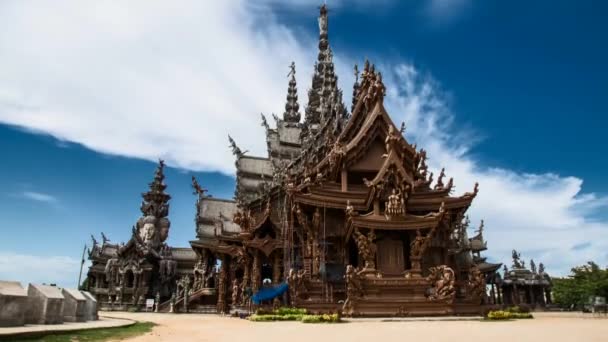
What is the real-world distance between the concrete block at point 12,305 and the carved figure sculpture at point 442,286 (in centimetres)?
1419

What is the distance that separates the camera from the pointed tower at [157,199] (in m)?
44.8

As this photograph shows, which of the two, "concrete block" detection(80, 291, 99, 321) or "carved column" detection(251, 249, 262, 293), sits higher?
"carved column" detection(251, 249, 262, 293)

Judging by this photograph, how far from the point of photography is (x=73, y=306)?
38.8 ft

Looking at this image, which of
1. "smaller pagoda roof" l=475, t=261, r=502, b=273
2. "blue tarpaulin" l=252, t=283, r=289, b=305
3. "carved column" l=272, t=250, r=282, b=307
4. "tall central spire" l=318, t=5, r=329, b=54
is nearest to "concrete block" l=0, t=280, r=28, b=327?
"blue tarpaulin" l=252, t=283, r=289, b=305

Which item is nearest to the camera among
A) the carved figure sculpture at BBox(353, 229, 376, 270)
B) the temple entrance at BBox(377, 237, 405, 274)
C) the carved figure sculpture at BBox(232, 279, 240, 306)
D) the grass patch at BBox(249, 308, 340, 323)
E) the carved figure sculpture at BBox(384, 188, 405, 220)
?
the grass patch at BBox(249, 308, 340, 323)

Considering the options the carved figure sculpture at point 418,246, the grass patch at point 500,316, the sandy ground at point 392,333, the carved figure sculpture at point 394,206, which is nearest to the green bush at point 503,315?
the grass patch at point 500,316

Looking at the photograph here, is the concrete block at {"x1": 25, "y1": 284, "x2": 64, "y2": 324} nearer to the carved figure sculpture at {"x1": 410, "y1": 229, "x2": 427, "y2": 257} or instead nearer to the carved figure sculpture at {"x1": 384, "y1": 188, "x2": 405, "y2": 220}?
the carved figure sculpture at {"x1": 384, "y1": 188, "x2": 405, "y2": 220}

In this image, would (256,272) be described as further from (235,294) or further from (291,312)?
(291,312)

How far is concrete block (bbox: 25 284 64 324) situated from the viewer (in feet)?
30.6

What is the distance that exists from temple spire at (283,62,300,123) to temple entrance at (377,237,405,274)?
109ft

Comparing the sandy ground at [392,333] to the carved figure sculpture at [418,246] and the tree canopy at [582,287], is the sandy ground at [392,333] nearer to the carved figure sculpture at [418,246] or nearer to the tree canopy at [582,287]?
the carved figure sculpture at [418,246]

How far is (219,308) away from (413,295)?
52.6 ft

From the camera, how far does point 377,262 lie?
18594 mm

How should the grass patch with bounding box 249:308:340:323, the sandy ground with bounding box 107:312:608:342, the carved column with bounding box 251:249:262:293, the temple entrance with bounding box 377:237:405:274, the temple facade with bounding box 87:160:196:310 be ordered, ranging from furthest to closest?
the temple facade with bounding box 87:160:196:310 → the carved column with bounding box 251:249:262:293 → the temple entrance with bounding box 377:237:405:274 → the grass patch with bounding box 249:308:340:323 → the sandy ground with bounding box 107:312:608:342
